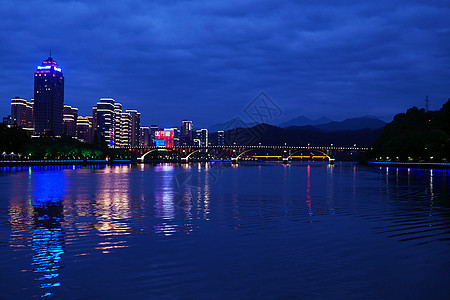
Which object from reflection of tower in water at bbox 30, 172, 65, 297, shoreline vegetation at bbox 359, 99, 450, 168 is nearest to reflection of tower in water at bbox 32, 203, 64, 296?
reflection of tower in water at bbox 30, 172, 65, 297

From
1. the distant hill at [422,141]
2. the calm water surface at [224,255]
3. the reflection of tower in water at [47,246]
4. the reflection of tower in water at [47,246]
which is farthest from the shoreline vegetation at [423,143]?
the reflection of tower in water at [47,246]

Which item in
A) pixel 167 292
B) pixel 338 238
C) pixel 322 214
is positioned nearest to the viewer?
pixel 167 292

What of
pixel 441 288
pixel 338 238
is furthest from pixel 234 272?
pixel 338 238

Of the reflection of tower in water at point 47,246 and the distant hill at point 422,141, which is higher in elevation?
the distant hill at point 422,141

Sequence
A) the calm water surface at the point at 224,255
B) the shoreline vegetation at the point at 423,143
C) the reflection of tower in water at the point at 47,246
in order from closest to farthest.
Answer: the calm water surface at the point at 224,255, the reflection of tower in water at the point at 47,246, the shoreline vegetation at the point at 423,143

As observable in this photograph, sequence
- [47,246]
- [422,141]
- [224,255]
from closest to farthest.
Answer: [224,255] → [47,246] → [422,141]

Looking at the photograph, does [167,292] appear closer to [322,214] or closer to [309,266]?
[309,266]

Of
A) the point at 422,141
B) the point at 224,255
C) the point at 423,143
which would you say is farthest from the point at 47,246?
the point at 422,141

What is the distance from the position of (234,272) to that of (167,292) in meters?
2.61

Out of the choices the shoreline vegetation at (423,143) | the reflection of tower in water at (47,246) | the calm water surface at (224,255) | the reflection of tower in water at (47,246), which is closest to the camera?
the calm water surface at (224,255)

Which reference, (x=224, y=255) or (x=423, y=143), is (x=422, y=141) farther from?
(x=224, y=255)

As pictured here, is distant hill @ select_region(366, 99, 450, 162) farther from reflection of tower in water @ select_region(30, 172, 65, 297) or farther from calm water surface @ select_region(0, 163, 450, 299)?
reflection of tower in water @ select_region(30, 172, 65, 297)

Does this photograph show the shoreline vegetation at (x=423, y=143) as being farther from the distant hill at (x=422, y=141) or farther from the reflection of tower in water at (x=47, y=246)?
the reflection of tower in water at (x=47, y=246)

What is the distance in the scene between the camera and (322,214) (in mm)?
28531
